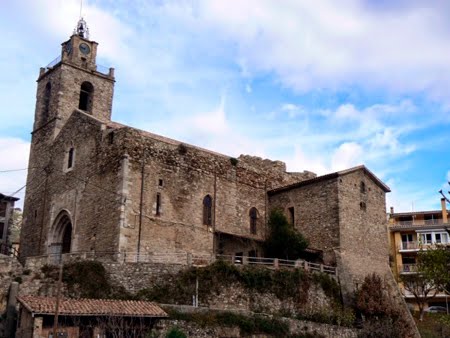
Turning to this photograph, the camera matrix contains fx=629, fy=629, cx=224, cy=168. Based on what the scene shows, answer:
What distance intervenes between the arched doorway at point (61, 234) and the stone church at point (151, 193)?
2.5 inches

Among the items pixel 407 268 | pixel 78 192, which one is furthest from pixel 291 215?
pixel 407 268

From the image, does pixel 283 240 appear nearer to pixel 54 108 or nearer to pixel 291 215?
pixel 291 215

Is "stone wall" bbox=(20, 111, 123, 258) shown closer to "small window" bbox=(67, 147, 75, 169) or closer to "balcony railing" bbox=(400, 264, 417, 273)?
"small window" bbox=(67, 147, 75, 169)

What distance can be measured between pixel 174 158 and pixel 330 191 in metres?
9.24

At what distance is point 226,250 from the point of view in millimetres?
36312

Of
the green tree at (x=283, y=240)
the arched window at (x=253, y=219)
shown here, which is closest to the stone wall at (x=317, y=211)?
the green tree at (x=283, y=240)

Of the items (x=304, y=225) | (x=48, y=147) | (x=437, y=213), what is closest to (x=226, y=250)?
(x=304, y=225)

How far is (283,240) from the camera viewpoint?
118 feet

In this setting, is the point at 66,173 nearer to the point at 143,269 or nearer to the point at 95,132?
the point at 95,132

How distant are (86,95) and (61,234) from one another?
9.82 m

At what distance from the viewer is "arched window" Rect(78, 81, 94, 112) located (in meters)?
40.9

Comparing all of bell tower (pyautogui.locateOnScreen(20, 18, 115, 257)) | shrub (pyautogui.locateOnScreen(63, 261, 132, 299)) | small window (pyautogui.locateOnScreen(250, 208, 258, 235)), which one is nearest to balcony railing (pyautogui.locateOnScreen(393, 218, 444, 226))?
small window (pyautogui.locateOnScreen(250, 208, 258, 235))

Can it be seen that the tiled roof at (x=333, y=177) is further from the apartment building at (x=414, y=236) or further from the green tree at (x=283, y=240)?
the apartment building at (x=414, y=236)

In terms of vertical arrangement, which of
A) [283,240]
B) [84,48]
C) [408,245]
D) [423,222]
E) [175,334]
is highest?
[84,48]
